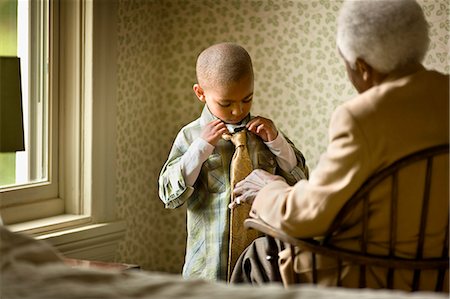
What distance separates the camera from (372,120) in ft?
7.84

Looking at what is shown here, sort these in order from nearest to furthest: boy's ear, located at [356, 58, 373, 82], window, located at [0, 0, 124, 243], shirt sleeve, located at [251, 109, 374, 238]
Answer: shirt sleeve, located at [251, 109, 374, 238], boy's ear, located at [356, 58, 373, 82], window, located at [0, 0, 124, 243]

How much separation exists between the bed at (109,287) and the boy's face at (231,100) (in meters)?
1.44

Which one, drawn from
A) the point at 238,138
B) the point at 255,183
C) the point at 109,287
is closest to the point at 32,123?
the point at 238,138

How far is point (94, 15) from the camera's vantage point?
163 inches

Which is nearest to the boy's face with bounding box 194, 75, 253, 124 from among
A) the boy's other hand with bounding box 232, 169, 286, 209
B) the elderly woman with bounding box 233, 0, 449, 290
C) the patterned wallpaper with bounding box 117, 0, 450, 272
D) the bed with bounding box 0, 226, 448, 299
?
the boy's other hand with bounding box 232, 169, 286, 209

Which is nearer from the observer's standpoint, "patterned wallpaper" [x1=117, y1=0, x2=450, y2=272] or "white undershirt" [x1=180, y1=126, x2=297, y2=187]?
"white undershirt" [x1=180, y1=126, x2=297, y2=187]

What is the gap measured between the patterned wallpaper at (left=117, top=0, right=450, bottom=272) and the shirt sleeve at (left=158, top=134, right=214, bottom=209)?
1085 millimetres

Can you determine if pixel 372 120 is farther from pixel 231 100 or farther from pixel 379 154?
pixel 231 100

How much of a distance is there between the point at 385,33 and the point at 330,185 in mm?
421

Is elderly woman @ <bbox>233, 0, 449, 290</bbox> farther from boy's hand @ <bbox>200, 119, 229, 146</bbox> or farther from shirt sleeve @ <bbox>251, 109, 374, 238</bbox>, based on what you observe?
boy's hand @ <bbox>200, 119, 229, 146</bbox>

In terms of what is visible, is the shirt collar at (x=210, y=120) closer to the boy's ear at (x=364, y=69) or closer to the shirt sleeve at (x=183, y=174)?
the shirt sleeve at (x=183, y=174)

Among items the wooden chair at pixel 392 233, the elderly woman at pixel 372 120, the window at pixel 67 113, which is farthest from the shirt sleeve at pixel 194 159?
the window at pixel 67 113

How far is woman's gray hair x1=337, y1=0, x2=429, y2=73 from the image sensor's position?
97.7 inches

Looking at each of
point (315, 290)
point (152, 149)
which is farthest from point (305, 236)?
point (152, 149)
